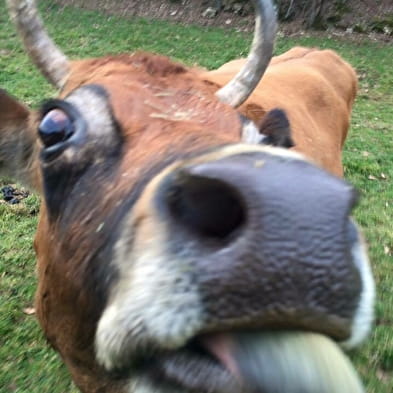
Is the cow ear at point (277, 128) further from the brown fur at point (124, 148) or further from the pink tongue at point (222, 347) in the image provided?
the pink tongue at point (222, 347)

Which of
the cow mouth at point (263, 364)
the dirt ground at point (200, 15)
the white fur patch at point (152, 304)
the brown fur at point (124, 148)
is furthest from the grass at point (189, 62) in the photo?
the cow mouth at point (263, 364)

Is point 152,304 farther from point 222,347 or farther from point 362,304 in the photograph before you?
point 362,304

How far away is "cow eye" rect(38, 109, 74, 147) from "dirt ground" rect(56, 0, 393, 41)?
1810 cm

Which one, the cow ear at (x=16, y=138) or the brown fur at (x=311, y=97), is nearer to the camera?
the cow ear at (x=16, y=138)

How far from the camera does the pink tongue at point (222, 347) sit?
65.0 inches

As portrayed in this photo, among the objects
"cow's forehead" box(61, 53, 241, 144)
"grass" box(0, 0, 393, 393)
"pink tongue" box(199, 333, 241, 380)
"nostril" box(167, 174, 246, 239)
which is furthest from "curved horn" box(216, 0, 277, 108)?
"grass" box(0, 0, 393, 393)

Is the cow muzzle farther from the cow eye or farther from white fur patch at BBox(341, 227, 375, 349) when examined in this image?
the cow eye

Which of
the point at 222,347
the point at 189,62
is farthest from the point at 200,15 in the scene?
the point at 222,347

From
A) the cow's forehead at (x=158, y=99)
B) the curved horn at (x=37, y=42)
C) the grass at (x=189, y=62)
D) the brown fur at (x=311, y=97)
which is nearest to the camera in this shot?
the cow's forehead at (x=158, y=99)

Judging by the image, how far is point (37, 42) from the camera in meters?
3.18

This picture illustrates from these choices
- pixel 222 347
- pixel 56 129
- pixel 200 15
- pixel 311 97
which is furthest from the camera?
pixel 200 15

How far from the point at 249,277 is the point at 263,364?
0.25 m

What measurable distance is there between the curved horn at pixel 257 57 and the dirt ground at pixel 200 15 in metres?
17.1

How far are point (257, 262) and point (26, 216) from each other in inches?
210
